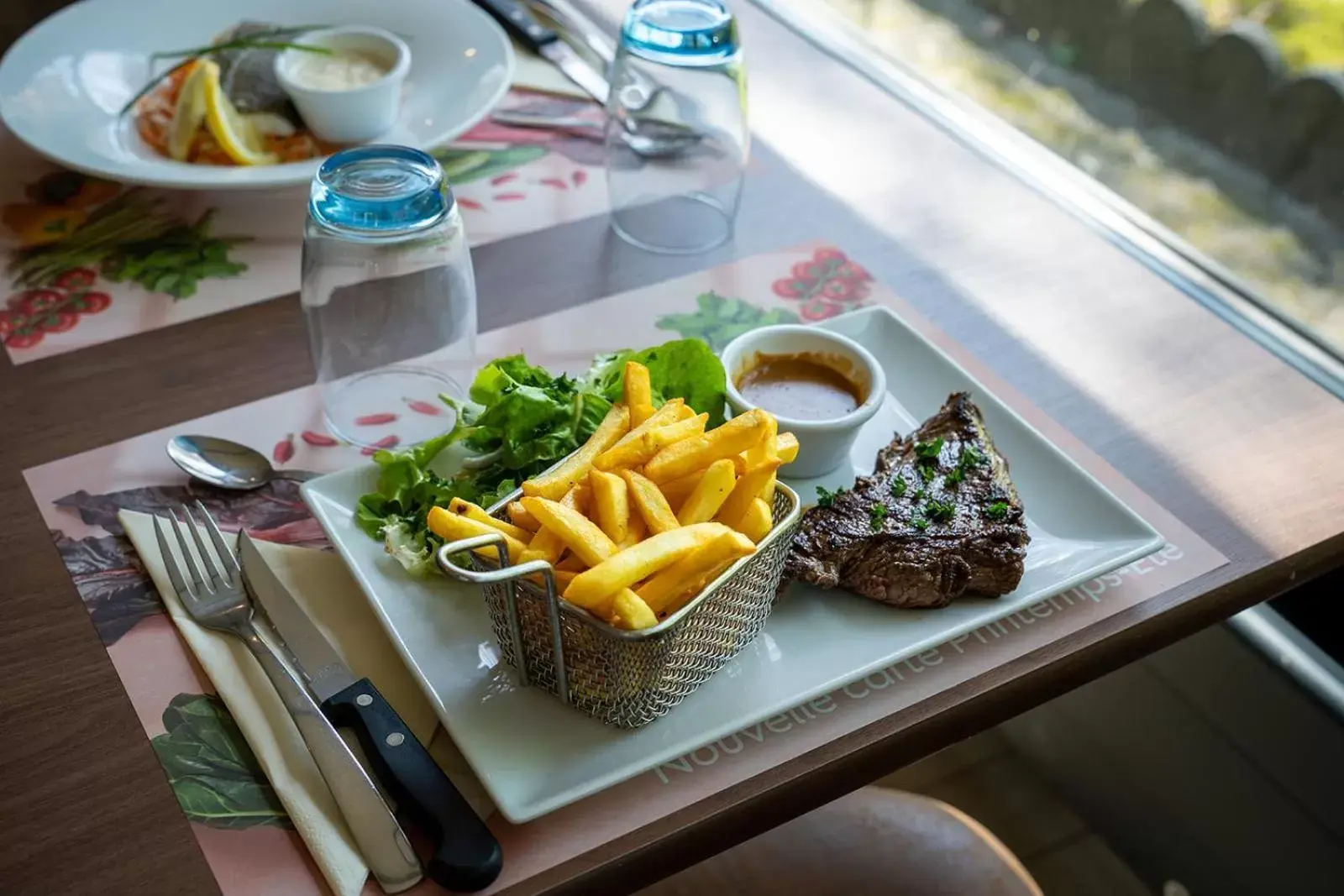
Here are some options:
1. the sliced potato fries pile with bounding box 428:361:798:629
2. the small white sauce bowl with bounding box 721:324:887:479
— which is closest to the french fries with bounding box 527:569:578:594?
the sliced potato fries pile with bounding box 428:361:798:629

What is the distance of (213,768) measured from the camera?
951 mm

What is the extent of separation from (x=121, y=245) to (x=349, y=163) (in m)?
0.52

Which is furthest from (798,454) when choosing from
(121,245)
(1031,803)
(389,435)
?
(1031,803)

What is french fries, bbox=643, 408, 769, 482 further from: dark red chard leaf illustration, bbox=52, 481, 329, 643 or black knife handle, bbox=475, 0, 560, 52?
black knife handle, bbox=475, 0, 560, 52

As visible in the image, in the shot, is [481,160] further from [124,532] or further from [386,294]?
[124,532]

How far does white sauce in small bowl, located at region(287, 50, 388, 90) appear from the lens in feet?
5.43

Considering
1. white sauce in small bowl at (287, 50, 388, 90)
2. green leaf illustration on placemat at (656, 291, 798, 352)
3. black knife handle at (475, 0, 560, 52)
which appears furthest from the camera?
black knife handle at (475, 0, 560, 52)

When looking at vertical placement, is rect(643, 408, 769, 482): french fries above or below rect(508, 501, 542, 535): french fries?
above

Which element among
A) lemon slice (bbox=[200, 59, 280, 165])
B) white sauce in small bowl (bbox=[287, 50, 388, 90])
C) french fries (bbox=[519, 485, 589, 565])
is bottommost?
lemon slice (bbox=[200, 59, 280, 165])

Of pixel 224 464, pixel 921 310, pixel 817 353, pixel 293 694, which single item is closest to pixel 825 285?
pixel 921 310

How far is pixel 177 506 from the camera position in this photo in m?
1.18

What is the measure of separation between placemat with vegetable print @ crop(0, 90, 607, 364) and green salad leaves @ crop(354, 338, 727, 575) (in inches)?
16.3

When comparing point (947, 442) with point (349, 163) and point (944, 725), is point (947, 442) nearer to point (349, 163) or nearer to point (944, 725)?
point (944, 725)

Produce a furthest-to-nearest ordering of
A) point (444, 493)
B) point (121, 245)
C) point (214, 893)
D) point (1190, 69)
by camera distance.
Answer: point (1190, 69)
point (121, 245)
point (444, 493)
point (214, 893)
